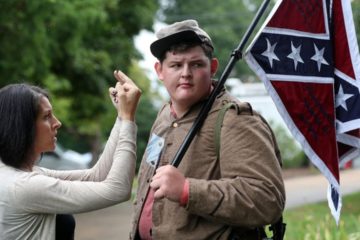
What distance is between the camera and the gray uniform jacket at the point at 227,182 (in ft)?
8.02

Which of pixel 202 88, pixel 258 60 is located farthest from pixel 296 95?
pixel 202 88

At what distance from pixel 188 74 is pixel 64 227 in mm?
890

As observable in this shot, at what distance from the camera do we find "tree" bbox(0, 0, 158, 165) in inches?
372

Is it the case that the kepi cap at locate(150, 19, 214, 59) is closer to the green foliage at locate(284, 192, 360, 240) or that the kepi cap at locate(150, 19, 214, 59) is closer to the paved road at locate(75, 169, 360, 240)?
the green foliage at locate(284, 192, 360, 240)

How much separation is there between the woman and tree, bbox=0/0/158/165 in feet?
20.5

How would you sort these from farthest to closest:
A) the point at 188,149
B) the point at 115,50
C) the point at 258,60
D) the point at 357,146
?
the point at 115,50 < the point at 357,146 < the point at 258,60 < the point at 188,149

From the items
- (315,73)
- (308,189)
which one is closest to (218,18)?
(308,189)

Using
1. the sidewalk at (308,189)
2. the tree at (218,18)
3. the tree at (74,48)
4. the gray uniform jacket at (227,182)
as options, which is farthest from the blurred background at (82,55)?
the tree at (218,18)

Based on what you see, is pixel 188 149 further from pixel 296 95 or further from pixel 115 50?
pixel 115 50

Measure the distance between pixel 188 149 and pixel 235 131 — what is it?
0.24m

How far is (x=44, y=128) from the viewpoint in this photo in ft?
9.18

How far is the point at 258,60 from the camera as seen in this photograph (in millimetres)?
2846

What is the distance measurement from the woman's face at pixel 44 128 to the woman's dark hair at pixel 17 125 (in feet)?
0.08

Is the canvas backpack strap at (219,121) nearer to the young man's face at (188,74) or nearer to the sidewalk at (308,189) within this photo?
the young man's face at (188,74)
